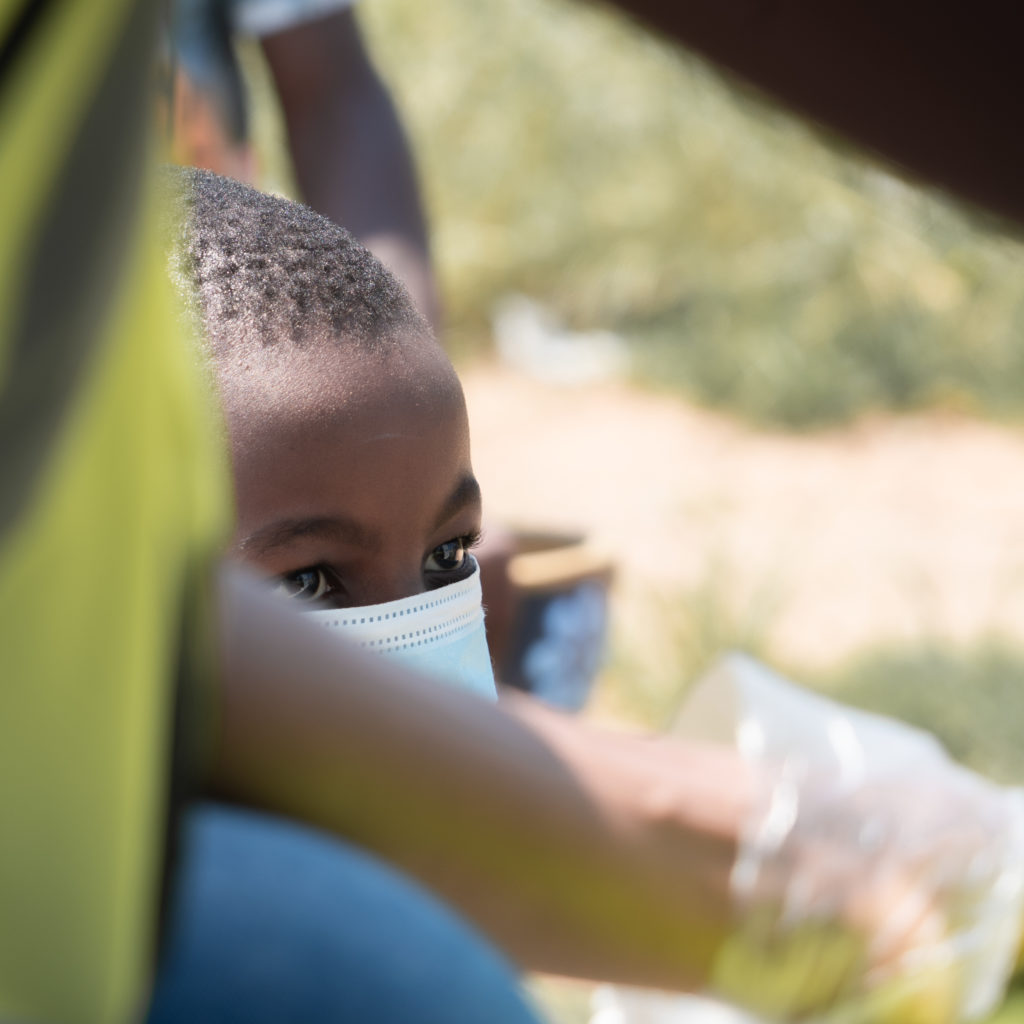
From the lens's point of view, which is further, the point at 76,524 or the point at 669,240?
the point at 669,240

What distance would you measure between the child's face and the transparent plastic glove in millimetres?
515

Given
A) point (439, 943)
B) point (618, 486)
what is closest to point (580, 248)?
point (618, 486)

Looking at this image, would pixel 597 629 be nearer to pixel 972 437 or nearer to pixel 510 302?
pixel 972 437

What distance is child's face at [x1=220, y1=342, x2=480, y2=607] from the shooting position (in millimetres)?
1159

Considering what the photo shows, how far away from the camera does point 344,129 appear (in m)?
2.35

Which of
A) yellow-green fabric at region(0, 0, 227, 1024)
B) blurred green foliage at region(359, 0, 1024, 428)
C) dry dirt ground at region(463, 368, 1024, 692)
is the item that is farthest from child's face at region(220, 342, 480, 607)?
blurred green foliage at region(359, 0, 1024, 428)

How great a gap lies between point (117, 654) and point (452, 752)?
17 cm

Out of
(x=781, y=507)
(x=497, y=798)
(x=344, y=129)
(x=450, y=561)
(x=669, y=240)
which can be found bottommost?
(x=669, y=240)

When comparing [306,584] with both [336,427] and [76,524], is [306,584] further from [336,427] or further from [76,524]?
[76,524]

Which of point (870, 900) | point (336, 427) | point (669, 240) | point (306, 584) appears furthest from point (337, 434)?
point (669, 240)

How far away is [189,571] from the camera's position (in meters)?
0.48

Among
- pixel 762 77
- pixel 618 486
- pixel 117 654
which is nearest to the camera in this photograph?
pixel 117 654

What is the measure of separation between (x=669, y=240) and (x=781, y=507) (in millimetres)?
2110

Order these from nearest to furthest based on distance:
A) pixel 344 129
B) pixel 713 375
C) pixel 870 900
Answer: pixel 870 900
pixel 344 129
pixel 713 375
